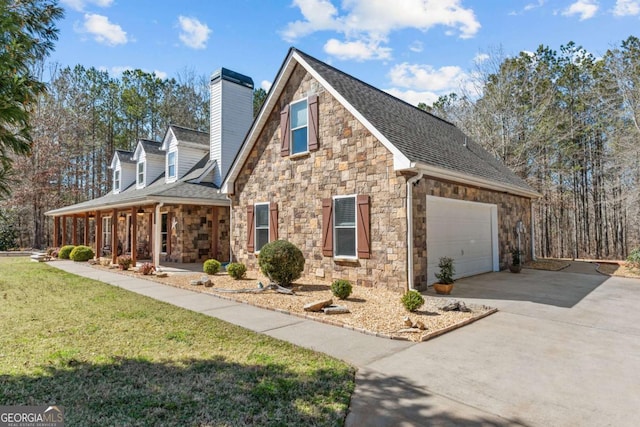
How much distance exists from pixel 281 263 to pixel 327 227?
1710mm

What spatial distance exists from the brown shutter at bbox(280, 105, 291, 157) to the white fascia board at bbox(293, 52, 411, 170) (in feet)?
4.91

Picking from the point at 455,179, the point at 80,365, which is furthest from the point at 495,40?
the point at 80,365

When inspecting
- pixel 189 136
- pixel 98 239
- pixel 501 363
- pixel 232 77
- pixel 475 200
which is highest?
pixel 232 77

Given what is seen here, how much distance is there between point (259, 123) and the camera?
1191 cm

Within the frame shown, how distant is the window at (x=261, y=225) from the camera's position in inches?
472

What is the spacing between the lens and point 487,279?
10375mm

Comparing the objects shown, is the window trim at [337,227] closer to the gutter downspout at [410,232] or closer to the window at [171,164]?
the gutter downspout at [410,232]

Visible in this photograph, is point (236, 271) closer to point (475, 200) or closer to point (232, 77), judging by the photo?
point (475, 200)

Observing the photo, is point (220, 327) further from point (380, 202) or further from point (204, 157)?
point (204, 157)

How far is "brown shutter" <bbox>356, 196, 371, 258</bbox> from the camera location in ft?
28.6

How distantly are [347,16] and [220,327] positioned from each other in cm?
1039

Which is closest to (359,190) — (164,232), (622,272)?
(622,272)

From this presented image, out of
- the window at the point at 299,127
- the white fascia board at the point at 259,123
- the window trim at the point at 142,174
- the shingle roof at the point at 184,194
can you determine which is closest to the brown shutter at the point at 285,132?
the window at the point at 299,127

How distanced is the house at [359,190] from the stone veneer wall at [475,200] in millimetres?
46
